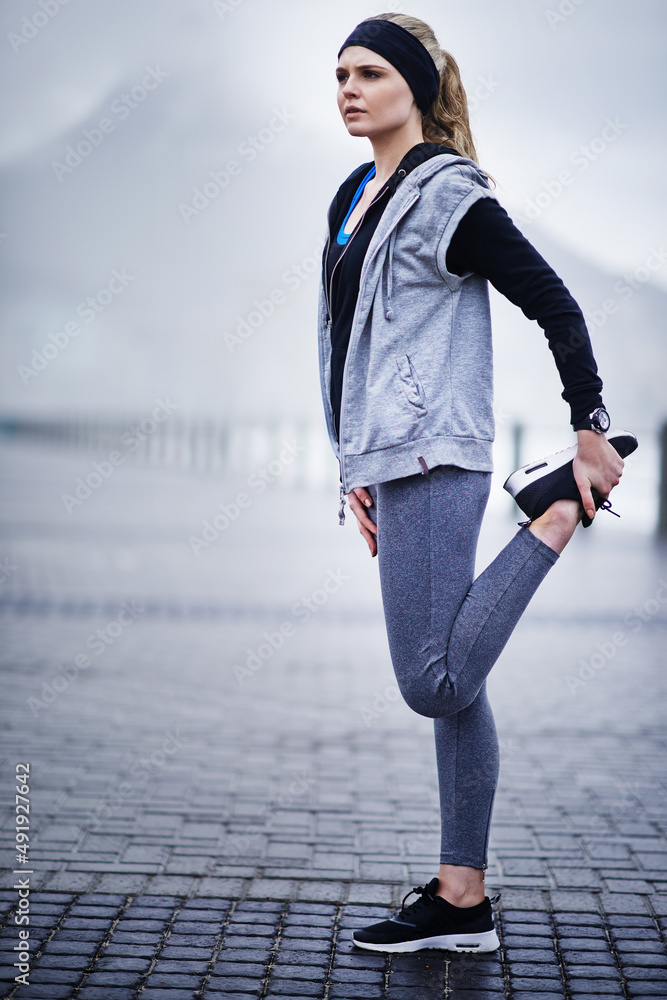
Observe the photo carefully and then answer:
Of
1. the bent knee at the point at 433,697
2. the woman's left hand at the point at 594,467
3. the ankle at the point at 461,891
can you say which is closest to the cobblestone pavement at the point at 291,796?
the ankle at the point at 461,891

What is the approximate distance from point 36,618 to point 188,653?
1.33m

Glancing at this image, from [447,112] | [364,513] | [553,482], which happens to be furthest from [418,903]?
[447,112]

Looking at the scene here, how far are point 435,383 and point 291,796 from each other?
6.55 ft

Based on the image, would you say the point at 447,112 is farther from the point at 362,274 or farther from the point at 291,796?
the point at 291,796

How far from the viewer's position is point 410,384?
94.7 inches

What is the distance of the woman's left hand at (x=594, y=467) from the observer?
236 centimetres

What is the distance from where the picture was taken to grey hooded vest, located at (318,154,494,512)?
2393mm

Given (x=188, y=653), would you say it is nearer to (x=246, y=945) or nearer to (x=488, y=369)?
(x=246, y=945)

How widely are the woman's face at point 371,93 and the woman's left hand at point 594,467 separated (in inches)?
32.0

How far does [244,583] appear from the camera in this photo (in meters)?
8.80

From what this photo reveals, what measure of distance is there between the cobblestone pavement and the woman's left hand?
1.11 meters

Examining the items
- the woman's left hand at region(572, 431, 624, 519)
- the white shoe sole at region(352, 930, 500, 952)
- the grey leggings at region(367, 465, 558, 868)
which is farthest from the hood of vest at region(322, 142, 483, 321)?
the white shoe sole at region(352, 930, 500, 952)

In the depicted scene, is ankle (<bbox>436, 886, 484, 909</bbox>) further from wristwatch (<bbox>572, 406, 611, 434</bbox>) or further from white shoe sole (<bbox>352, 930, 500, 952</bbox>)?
wristwatch (<bbox>572, 406, 611, 434</bbox>)

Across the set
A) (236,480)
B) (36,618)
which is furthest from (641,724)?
(236,480)
